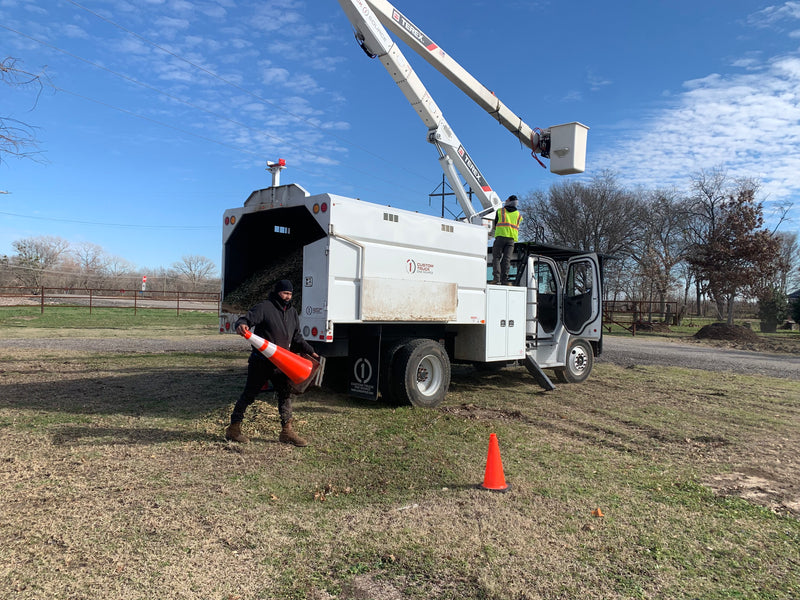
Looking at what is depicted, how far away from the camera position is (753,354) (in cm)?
1934

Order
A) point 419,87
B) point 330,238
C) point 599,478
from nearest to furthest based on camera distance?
point 599,478 < point 330,238 < point 419,87

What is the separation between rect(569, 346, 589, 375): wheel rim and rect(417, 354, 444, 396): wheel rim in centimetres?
379

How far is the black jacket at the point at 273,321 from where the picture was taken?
219 inches

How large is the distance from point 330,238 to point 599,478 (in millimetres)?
3881

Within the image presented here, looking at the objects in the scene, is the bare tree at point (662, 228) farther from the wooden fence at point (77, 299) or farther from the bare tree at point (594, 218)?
the wooden fence at point (77, 299)

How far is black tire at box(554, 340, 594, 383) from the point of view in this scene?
34.6 feet

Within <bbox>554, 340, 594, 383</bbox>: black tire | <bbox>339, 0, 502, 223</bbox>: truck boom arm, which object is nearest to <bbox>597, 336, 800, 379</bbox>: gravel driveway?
<bbox>554, 340, 594, 383</bbox>: black tire

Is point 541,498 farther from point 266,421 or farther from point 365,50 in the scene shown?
point 365,50

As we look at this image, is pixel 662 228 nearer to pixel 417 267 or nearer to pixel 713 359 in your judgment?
pixel 713 359

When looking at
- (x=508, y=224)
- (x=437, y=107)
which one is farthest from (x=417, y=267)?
(x=437, y=107)

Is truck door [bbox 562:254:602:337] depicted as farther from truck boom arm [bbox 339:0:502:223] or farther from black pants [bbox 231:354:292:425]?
black pants [bbox 231:354:292:425]

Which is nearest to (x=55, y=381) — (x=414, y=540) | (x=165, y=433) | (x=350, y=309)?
(x=165, y=433)

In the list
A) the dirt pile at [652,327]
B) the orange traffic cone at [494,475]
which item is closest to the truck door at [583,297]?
the orange traffic cone at [494,475]

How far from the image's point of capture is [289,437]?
224 inches
